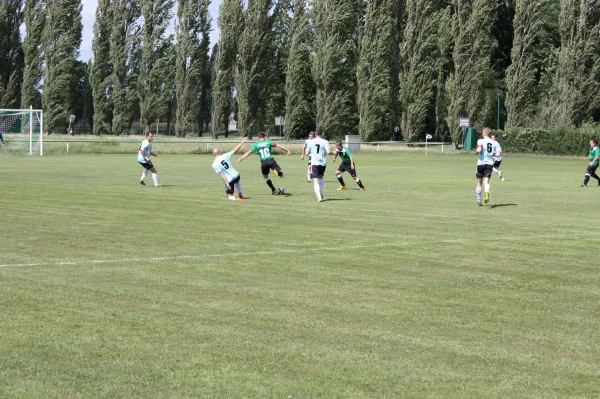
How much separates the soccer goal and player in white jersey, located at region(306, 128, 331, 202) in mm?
38415

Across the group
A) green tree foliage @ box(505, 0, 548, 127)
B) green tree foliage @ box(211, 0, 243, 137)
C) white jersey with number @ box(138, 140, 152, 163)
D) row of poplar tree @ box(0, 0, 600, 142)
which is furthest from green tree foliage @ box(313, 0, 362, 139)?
white jersey with number @ box(138, 140, 152, 163)

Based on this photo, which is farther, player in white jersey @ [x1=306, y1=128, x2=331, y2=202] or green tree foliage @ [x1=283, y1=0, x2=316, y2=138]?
green tree foliage @ [x1=283, y1=0, x2=316, y2=138]

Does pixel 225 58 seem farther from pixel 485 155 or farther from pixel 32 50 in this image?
pixel 485 155

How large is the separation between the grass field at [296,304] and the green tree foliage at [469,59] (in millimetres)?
56420

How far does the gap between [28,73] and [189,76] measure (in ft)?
51.1

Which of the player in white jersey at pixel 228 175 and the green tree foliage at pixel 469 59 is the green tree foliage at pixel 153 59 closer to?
the green tree foliage at pixel 469 59

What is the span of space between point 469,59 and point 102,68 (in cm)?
3580

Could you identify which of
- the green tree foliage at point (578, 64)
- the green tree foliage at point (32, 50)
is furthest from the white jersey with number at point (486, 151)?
the green tree foliage at point (32, 50)

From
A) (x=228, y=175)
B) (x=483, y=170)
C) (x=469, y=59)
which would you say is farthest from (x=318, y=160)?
(x=469, y=59)

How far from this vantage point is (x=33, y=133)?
6141 centimetres

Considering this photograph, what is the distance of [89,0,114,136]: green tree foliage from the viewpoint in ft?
281

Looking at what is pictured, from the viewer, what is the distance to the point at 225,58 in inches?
3327

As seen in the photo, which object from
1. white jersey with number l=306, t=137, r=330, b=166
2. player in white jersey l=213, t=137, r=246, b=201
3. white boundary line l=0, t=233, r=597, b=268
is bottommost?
white boundary line l=0, t=233, r=597, b=268

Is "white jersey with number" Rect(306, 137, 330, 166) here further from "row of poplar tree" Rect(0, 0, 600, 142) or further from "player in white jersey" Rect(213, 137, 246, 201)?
"row of poplar tree" Rect(0, 0, 600, 142)
